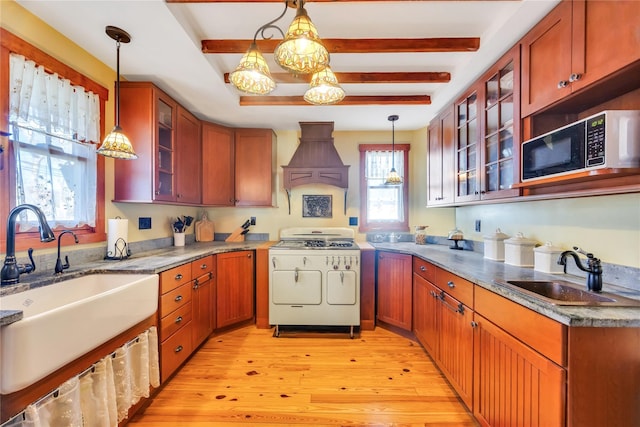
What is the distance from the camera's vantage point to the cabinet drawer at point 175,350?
182cm

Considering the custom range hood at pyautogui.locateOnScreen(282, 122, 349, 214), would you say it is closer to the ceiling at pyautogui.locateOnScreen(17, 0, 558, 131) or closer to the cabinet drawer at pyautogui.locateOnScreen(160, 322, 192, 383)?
the ceiling at pyautogui.locateOnScreen(17, 0, 558, 131)

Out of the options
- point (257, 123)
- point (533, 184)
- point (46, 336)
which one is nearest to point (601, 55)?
point (533, 184)

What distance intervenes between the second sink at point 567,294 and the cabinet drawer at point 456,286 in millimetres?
236

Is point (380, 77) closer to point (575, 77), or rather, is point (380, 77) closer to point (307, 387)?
point (575, 77)

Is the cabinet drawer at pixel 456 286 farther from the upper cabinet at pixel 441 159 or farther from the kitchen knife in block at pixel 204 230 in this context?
the kitchen knife in block at pixel 204 230

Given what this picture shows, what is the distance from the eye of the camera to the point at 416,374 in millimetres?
2043

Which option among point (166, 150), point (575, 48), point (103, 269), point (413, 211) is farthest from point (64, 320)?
point (413, 211)

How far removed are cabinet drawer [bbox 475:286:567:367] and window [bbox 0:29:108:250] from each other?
2.58 metres

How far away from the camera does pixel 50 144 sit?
5.19 ft

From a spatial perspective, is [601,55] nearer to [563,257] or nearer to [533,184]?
[533,184]

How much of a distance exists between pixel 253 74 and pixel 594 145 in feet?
5.34

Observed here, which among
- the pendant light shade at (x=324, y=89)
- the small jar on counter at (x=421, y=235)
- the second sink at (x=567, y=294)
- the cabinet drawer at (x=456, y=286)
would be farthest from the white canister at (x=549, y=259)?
the pendant light shade at (x=324, y=89)

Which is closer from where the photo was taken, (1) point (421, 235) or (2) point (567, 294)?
(2) point (567, 294)

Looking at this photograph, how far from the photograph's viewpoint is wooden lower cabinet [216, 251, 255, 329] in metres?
2.64
